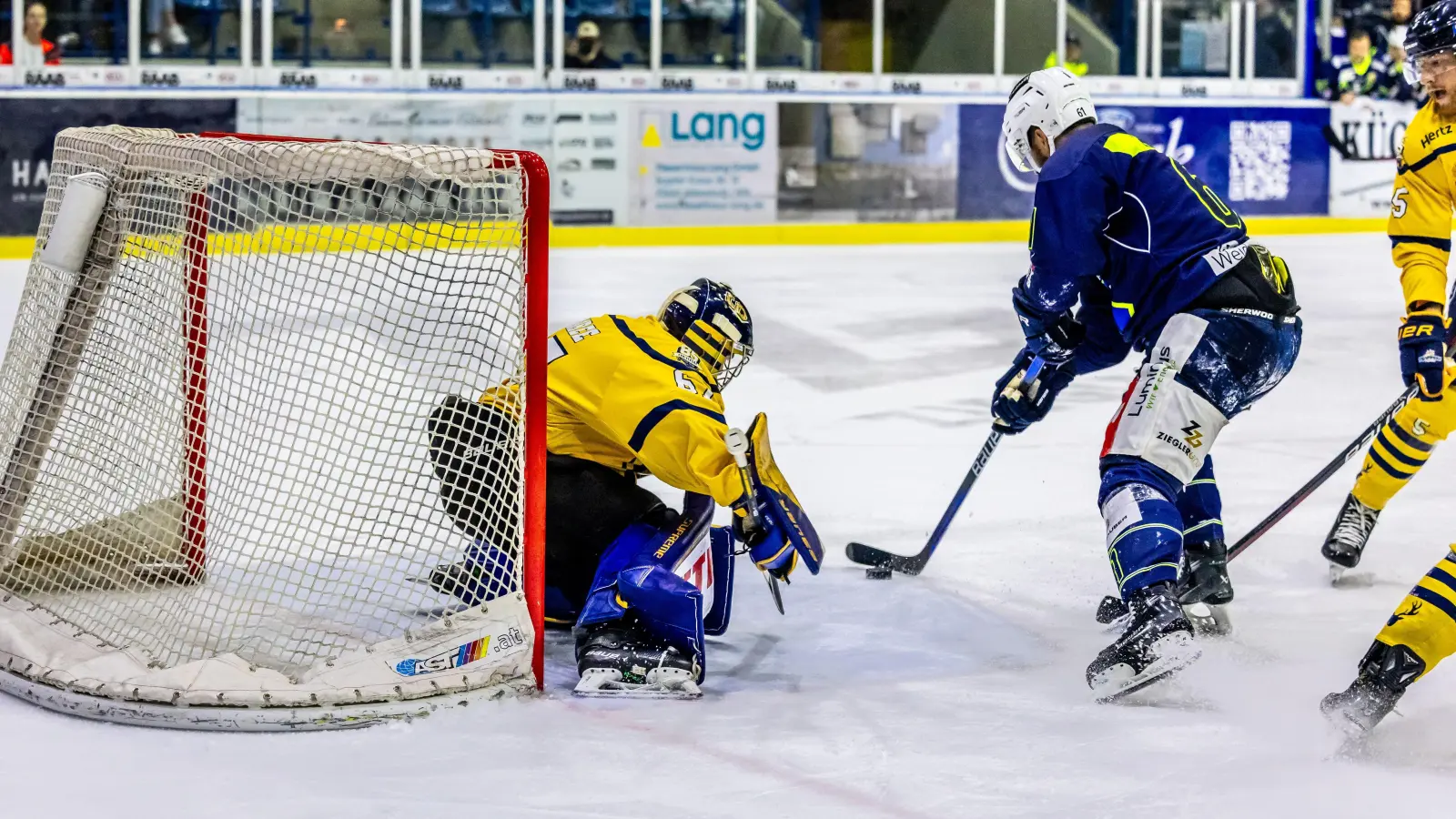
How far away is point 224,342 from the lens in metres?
2.99

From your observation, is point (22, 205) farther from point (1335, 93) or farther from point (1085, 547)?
point (1335, 93)

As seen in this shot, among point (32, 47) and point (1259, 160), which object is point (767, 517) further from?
point (1259, 160)

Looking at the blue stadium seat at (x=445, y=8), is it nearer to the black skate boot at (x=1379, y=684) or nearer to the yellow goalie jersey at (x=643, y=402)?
the yellow goalie jersey at (x=643, y=402)

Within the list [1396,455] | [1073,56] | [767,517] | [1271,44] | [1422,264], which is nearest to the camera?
[767,517]

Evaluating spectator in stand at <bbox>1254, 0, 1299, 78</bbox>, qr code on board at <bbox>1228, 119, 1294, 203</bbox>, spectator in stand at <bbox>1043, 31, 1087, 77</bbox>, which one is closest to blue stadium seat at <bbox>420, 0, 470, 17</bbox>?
spectator in stand at <bbox>1043, 31, 1087, 77</bbox>

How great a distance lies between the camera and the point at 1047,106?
2965 mm

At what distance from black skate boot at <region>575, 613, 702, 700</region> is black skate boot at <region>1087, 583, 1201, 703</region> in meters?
0.68

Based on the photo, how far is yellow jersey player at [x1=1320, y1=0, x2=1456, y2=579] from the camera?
11.4ft

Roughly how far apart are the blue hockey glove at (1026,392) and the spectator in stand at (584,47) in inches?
304

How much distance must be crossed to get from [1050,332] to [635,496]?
878 mm

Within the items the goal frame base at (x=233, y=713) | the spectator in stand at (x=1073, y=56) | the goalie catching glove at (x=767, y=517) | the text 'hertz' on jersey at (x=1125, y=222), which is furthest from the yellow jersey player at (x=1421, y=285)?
the spectator in stand at (x=1073, y=56)

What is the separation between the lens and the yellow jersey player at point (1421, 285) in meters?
3.48

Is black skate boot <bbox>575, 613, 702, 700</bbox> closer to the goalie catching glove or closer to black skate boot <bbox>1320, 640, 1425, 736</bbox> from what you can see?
the goalie catching glove

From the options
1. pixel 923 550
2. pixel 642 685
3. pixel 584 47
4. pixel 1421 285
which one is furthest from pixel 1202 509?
pixel 584 47
